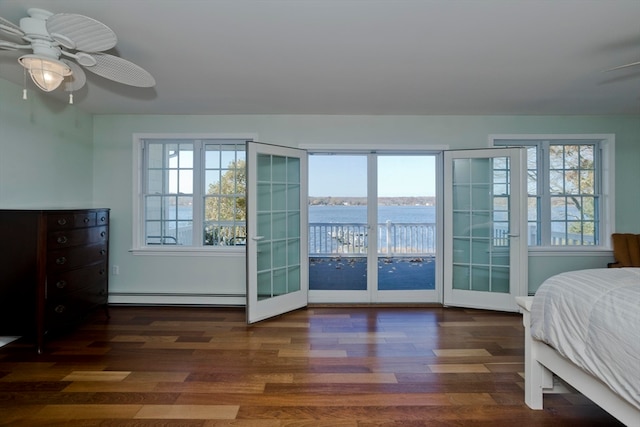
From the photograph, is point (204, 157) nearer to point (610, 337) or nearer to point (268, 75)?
point (268, 75)

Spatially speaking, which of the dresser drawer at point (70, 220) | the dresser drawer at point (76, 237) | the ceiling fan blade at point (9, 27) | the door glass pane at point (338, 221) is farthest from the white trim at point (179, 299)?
the ceiling fan blade at point (9, 27)

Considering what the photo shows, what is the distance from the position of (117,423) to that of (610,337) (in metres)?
2.49

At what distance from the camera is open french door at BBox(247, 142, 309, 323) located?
3527 mm

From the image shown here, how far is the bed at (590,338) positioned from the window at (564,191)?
262 cm

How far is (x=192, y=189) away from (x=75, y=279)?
1.59m

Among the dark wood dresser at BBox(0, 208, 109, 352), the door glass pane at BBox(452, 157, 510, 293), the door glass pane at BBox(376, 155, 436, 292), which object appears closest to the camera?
the dark wood dresser at BBox(0, 208, 109, 352)

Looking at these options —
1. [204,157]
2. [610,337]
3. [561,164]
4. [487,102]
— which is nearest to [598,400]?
[610,337]

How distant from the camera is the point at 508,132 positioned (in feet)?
13.5

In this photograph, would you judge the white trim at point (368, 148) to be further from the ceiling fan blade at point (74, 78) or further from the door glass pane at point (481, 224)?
the ceiling fan blade at point (74, 78)

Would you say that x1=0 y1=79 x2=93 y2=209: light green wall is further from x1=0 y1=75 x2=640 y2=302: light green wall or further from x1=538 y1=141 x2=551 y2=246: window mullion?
x1=538 y1=141 x2=551 y2=246: window mullion

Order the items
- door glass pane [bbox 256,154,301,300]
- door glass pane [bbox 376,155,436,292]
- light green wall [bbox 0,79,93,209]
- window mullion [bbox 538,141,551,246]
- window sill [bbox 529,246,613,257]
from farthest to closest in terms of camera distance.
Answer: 1. door glass pane [bbox 376,155,436,292]
2. window mullion [bbox 538,141,551,246]
3. window sill [bbox 529,246,613,257]
4. door glass pane [bbox 256,154,301,300]
5. light green wall [bbox 0,79,93,209]

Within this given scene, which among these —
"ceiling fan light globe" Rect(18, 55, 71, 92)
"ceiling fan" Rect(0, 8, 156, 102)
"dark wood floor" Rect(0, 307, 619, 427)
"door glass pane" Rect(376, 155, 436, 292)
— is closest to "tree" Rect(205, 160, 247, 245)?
"dark wood floor" Rect(0, 307, 619, 427)

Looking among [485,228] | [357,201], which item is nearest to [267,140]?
[357,201]

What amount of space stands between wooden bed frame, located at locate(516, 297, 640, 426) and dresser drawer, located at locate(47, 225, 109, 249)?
3579 millimetres
